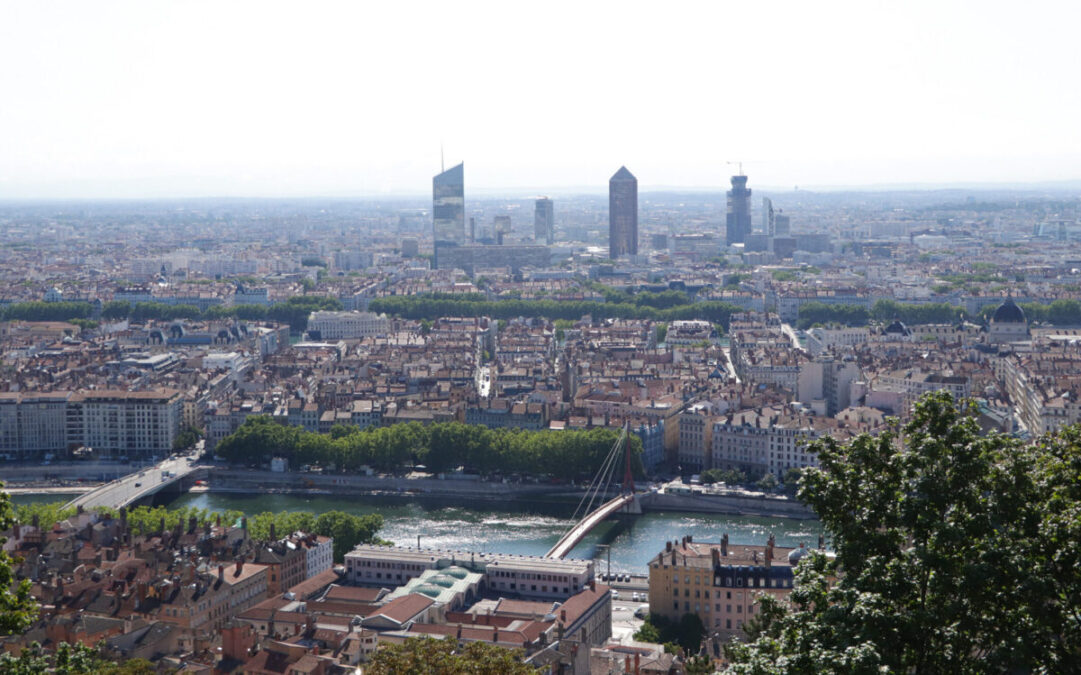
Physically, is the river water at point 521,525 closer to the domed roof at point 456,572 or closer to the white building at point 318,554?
the white building at point 318,554

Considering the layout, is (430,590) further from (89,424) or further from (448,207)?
(448,207)

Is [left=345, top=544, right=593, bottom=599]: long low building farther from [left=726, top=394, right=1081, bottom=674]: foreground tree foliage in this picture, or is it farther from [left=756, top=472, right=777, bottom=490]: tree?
[left=726, top=394, right=1081, bottom=674]: foreground tree foliage

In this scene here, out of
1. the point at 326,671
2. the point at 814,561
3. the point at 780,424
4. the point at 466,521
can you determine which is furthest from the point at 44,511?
the point at 814,561

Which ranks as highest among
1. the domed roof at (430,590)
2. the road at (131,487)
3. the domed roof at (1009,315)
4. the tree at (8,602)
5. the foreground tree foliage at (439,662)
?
the tree at (8,602)

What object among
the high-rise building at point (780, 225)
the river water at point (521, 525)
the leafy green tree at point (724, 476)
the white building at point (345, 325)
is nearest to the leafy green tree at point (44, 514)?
the river water at point (521, 525)

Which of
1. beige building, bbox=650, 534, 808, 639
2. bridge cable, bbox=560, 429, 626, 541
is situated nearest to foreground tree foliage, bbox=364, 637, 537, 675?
beige building, bbox=650, 534, 808, 639

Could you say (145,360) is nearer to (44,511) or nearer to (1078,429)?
(44,511)
